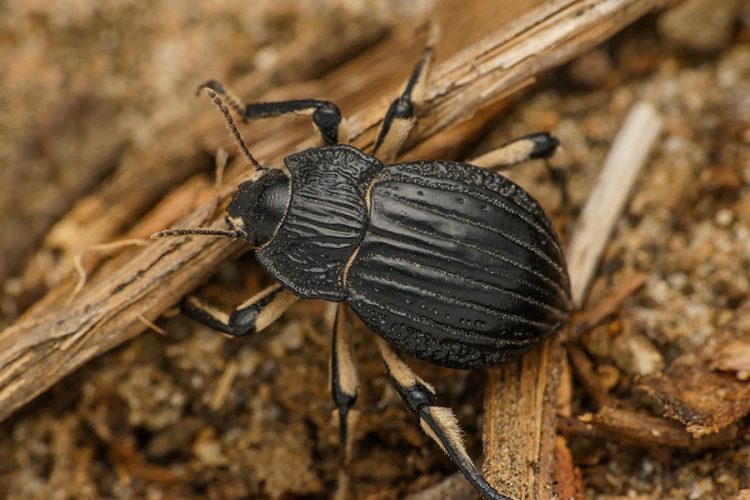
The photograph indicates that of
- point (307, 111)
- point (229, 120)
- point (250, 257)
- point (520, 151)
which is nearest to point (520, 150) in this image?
point (520, 151)

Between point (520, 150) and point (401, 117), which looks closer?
point (401, 117)

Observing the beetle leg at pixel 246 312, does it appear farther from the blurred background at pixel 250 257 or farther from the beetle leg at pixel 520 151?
the beetle leg at pixel 520 151

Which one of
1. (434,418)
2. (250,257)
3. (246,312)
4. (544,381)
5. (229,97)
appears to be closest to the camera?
(434,418)

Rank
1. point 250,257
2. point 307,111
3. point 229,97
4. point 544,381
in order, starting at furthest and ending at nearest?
point 250,257 < point 229,97 < point 307,111 < point 544,381

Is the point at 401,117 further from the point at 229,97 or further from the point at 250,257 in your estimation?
the point at 250,257

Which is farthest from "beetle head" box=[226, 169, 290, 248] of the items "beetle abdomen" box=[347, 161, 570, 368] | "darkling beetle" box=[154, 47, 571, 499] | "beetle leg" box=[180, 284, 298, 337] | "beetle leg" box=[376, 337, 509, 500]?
"beetle leg" box=[376, 337, 509, 500]

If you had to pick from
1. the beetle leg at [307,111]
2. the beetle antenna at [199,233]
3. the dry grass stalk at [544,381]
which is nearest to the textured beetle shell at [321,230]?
the beetle antenna at [199,233]
